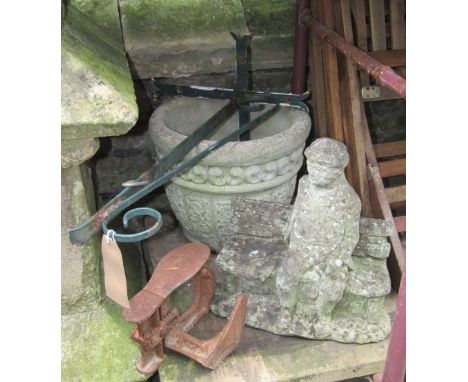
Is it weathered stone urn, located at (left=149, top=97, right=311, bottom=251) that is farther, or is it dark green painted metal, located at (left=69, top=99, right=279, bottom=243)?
weathered stone urn, located at (left=149, top=97, right=311, bottom=251)

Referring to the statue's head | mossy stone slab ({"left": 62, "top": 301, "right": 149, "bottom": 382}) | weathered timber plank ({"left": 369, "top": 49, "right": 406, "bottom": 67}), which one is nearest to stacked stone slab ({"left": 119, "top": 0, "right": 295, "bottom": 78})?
weathered timber plank ({"left": 369, "top": 49, "right": 406, "bottom": 67})

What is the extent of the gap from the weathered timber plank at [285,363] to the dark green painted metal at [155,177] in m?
0.38

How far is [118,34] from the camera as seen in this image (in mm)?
1733

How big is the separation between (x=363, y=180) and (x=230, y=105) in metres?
0.44

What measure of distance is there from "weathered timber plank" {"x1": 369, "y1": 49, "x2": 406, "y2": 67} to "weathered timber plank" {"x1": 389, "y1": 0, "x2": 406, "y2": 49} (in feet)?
0.20

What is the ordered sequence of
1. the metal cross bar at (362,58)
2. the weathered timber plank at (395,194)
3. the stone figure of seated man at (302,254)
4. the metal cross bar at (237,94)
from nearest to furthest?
the metal cross bar at (362,58) → the stone figure of seated man at (302,254) → the metal cross bar at (237,94) → the weathered timber plank at (395,194)

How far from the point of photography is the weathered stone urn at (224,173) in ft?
4.93

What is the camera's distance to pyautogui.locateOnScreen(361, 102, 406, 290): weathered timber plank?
1.57 meters

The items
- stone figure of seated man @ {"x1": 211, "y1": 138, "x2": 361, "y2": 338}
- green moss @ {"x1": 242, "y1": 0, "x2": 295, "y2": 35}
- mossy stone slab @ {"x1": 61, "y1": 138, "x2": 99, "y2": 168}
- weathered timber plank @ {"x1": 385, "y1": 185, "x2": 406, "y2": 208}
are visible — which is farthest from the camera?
green moss @ {"x1": 242, "y1": 0, "x2": 295, "y2": 35}

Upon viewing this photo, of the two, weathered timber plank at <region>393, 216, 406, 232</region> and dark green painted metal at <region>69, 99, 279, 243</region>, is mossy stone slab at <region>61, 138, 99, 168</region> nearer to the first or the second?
dark green painted metal at <region>69, 99, 279, 243</region>

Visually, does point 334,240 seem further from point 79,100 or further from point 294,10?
→ point 294,10

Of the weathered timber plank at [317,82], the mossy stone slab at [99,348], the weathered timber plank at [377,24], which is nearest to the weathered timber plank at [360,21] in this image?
the weathered timber plank at [377,24]

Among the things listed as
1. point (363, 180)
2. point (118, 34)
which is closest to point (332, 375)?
point (363, 180)

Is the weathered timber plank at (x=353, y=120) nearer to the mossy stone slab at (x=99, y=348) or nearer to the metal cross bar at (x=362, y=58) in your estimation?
the metal cross bar at (x=362, y=58)
